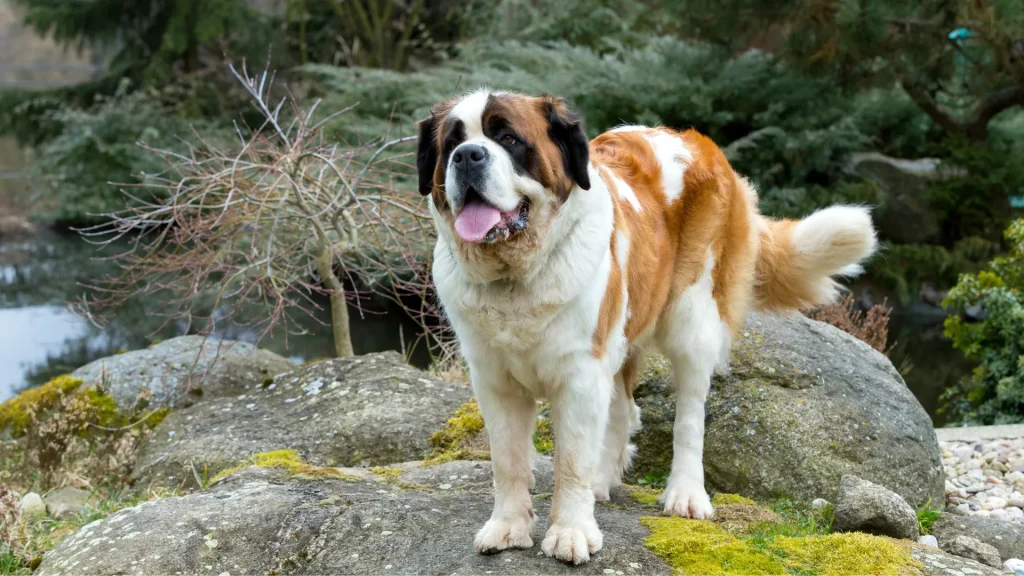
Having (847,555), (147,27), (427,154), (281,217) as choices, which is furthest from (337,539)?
(147,27)

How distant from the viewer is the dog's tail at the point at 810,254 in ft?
14.8

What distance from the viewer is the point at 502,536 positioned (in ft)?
10.8

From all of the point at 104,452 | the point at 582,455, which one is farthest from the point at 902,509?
the point at 104,452

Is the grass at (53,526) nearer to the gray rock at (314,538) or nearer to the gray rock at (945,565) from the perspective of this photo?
the gray rock at (314,538)

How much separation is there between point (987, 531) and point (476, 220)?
→ 2949 millimetres

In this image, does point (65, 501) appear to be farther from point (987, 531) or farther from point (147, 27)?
point (147, 27)

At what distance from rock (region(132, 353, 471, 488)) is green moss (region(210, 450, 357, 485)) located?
0.43 meters

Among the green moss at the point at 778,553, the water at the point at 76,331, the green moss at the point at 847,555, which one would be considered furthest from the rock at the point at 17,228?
the green moss at the point at 847,555

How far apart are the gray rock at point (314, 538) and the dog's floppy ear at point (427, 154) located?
4.21 ft

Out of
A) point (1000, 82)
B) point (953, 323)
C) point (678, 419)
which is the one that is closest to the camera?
point (678, 419)

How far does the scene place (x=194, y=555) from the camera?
11.2 feet

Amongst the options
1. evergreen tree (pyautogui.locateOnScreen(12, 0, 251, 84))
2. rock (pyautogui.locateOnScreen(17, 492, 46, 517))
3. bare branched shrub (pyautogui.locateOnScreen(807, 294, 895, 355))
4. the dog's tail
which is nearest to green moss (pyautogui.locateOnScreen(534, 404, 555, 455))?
the dog's tail

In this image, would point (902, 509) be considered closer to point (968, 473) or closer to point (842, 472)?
point (842, 472)

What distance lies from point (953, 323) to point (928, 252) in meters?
5.14
